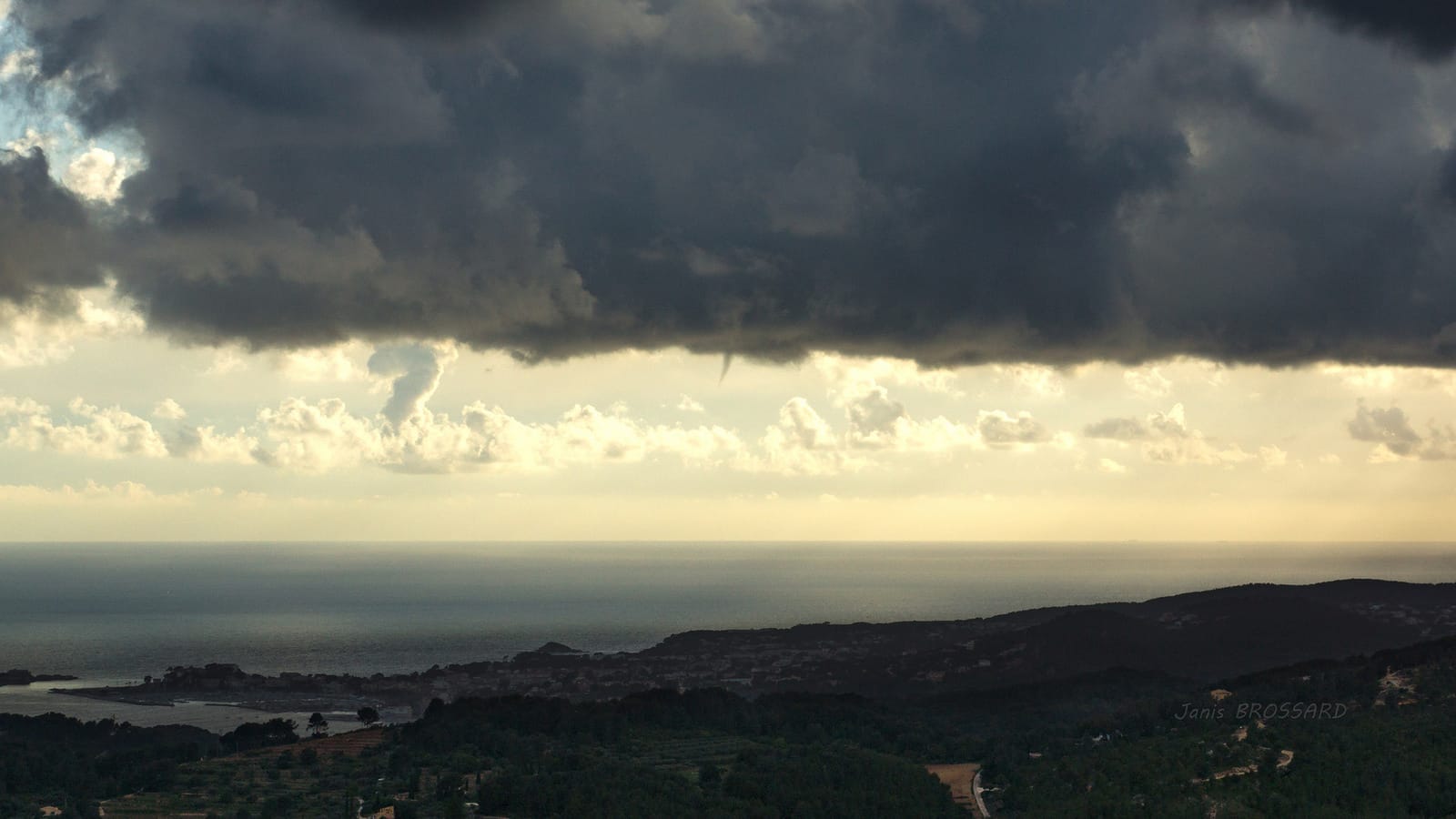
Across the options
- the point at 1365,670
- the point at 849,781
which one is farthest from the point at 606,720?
the point at 1365,670

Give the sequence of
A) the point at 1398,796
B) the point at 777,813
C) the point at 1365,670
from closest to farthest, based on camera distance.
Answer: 1. the point at 1398,796
2. the point at 777,813
3. the point at 1365,670

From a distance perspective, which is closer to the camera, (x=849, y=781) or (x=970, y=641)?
(x=849, y=781)

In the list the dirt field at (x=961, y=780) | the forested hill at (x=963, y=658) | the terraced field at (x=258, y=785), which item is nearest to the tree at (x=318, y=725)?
the forested hill at (x=963, y=658)

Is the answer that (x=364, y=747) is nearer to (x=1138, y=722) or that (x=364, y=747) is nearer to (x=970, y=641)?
(x=1138, y=722)

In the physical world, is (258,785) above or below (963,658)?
below

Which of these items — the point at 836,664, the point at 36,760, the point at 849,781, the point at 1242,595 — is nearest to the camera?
the point at 849,781

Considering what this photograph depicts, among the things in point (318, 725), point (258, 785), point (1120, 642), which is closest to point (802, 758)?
point (258, 785)

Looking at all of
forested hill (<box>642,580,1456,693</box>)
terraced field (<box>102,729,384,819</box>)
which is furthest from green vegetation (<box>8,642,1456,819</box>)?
forested hill (<box>642,580,1456,693</box>)

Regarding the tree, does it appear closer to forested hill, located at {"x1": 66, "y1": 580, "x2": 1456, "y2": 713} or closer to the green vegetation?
the green vegetation

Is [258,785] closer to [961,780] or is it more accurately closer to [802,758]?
[802,758]

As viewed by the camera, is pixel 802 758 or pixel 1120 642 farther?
pixel 1120 642
